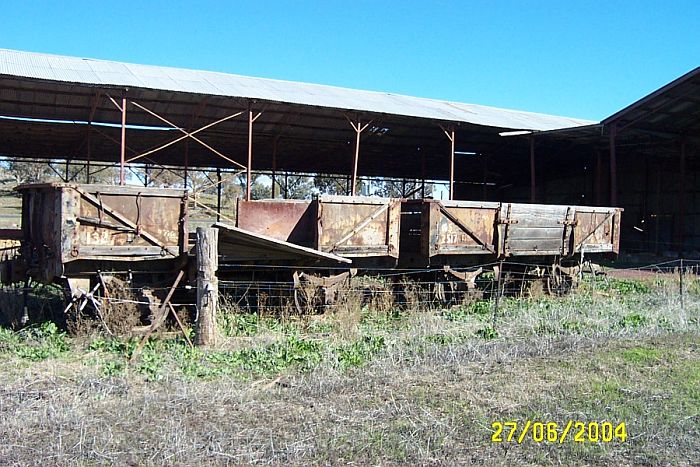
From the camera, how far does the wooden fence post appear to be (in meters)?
7.38

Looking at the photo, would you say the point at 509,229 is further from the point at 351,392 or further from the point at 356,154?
the point at 351,392

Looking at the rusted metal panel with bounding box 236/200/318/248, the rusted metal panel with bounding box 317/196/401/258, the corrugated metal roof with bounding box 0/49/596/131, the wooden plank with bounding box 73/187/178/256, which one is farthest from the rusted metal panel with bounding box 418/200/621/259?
the corrugated metal roof with bounding box 0/49/596/131

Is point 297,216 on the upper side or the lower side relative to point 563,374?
upper

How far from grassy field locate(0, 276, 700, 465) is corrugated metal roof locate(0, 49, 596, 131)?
7462 millimetres

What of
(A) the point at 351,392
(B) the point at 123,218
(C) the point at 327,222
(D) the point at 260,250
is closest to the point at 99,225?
(B) the point at 123,218

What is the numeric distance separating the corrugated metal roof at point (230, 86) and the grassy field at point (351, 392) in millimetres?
7462

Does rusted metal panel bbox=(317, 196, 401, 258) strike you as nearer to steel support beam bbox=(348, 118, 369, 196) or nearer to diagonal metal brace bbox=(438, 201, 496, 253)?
diagonal metal brace bbox=(438, 201, 496, 253)

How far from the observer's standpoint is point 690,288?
517 inches

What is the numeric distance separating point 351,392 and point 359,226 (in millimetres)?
4820

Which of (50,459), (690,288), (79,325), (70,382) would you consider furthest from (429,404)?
(690,288)

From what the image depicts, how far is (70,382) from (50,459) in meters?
2.03

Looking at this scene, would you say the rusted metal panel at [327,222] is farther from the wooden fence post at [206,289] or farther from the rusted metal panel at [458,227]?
the wooden fence post at [206,289]

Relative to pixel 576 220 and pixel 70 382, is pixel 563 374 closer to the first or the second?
pixel 70 382

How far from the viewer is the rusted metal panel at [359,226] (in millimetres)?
9883
